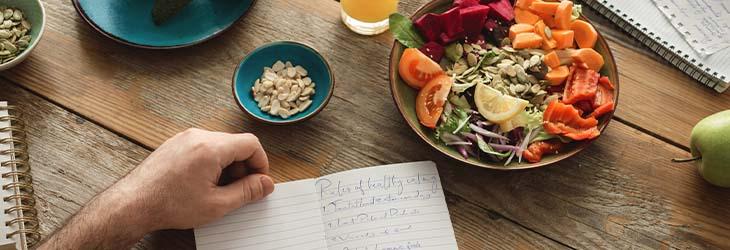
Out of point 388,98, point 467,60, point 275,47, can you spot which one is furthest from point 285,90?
point 467,60

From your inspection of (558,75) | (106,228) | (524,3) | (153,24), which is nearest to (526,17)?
(524,3)

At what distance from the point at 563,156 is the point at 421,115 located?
25 centimetres

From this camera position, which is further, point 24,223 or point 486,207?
point 486,207

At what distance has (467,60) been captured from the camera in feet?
4.09

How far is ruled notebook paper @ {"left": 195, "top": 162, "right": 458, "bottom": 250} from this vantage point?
44.8 inches

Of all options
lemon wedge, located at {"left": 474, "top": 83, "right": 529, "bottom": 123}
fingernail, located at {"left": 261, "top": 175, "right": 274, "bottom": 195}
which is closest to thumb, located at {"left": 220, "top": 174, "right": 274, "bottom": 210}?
fingernail, located at {"left": 261, "top": 175, "right": 274, "bottom": 195}

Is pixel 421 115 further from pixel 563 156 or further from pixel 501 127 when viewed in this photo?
pixel 563 156

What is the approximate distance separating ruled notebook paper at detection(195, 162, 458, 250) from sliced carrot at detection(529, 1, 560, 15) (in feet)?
1.18

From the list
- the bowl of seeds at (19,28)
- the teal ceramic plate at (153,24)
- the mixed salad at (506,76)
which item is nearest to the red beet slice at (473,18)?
the mixed salad at (506,76)

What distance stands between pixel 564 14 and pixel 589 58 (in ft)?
0.30

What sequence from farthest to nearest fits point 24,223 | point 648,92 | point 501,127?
point 648,92
point 501,127
point 24,223

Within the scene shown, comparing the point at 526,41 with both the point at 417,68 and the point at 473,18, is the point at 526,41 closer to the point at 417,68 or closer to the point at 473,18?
the point at 473,18

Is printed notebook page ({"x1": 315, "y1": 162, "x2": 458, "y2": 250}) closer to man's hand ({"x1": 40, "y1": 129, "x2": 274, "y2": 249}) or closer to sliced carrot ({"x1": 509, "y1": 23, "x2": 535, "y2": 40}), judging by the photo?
man's hand ({"x1": 40, "y1": 129, "x2": 274, "y2": 249})

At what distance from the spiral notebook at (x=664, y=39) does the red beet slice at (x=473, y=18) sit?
0.29 meters
